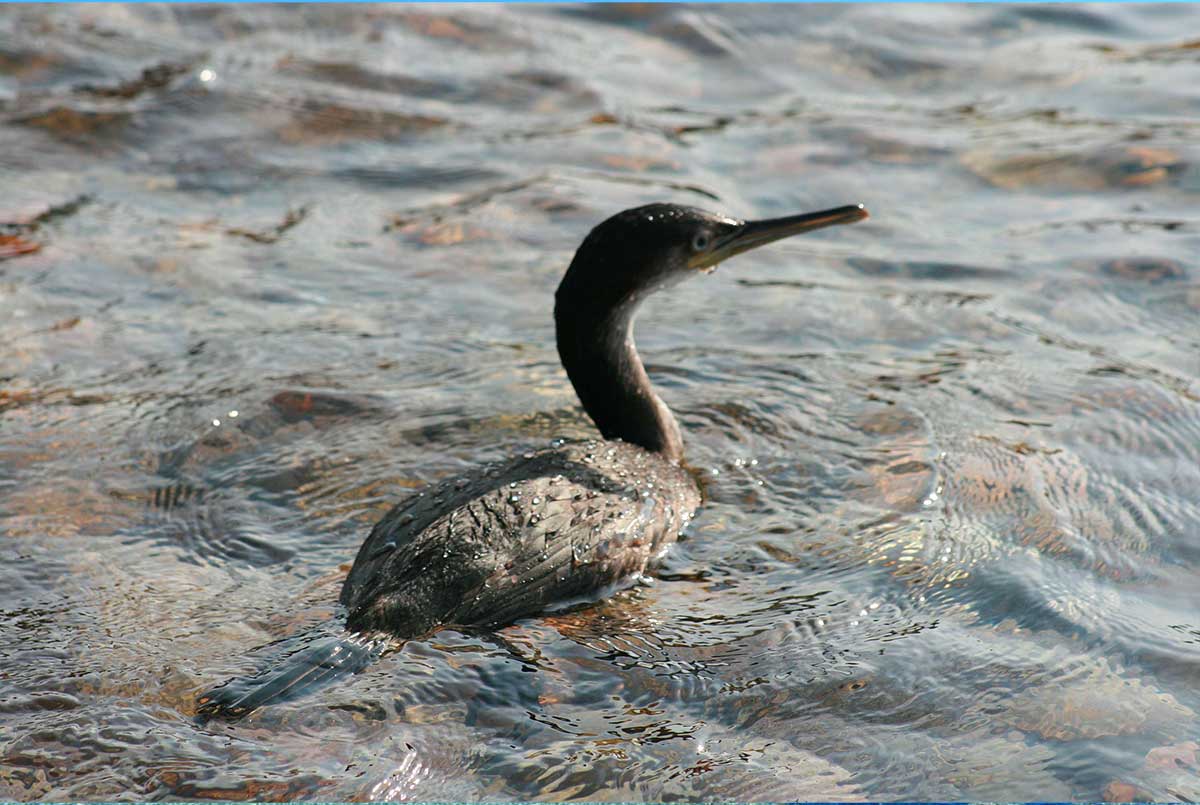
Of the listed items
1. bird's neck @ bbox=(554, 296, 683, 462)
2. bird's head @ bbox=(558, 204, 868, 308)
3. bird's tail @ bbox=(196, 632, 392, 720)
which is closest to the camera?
bird's tail @ bbox=(196, 632, 392, 720)

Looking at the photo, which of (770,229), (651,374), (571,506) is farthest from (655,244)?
(651,374)

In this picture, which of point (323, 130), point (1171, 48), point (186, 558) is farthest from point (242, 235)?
point (1171, 48)

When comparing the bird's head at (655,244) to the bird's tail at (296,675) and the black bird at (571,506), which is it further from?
the bird's tail at (296,675)

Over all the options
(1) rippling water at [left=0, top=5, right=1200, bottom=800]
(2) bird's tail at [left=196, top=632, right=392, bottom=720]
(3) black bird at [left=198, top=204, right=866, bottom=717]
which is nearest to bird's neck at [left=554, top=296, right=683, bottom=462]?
(3) black bird at [left=198, top=204, right=866, bottom=717]

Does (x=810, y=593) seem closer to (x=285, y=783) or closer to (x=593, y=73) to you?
(x=285, y=783)

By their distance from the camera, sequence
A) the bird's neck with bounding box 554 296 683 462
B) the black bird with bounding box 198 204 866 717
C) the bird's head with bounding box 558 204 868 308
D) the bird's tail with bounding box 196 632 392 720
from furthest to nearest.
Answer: the bird's neck with bounding box 554 296 683 462 < the bird's head with bounding box 558 204 868 308 < the black bird with bounding box 198 204 866 717 < the bird's tail with bounding box 196 632 392 720

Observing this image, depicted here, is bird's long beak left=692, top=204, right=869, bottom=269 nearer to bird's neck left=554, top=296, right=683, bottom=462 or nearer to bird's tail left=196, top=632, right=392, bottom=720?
bird's neck left=554, top=296, right=683, bottom=462

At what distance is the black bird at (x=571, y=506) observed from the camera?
14.5 feet

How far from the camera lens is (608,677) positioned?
4.45m

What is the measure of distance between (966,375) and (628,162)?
3172 millimetres

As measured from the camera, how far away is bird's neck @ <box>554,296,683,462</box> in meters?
5.45

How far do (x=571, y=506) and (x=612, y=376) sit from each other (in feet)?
2.68

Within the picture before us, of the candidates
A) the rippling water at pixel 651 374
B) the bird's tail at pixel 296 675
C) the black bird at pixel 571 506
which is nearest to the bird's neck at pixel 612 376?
the black bird at pixel 571 506

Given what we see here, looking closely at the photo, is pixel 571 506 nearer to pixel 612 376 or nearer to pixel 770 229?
pixel 612 376
